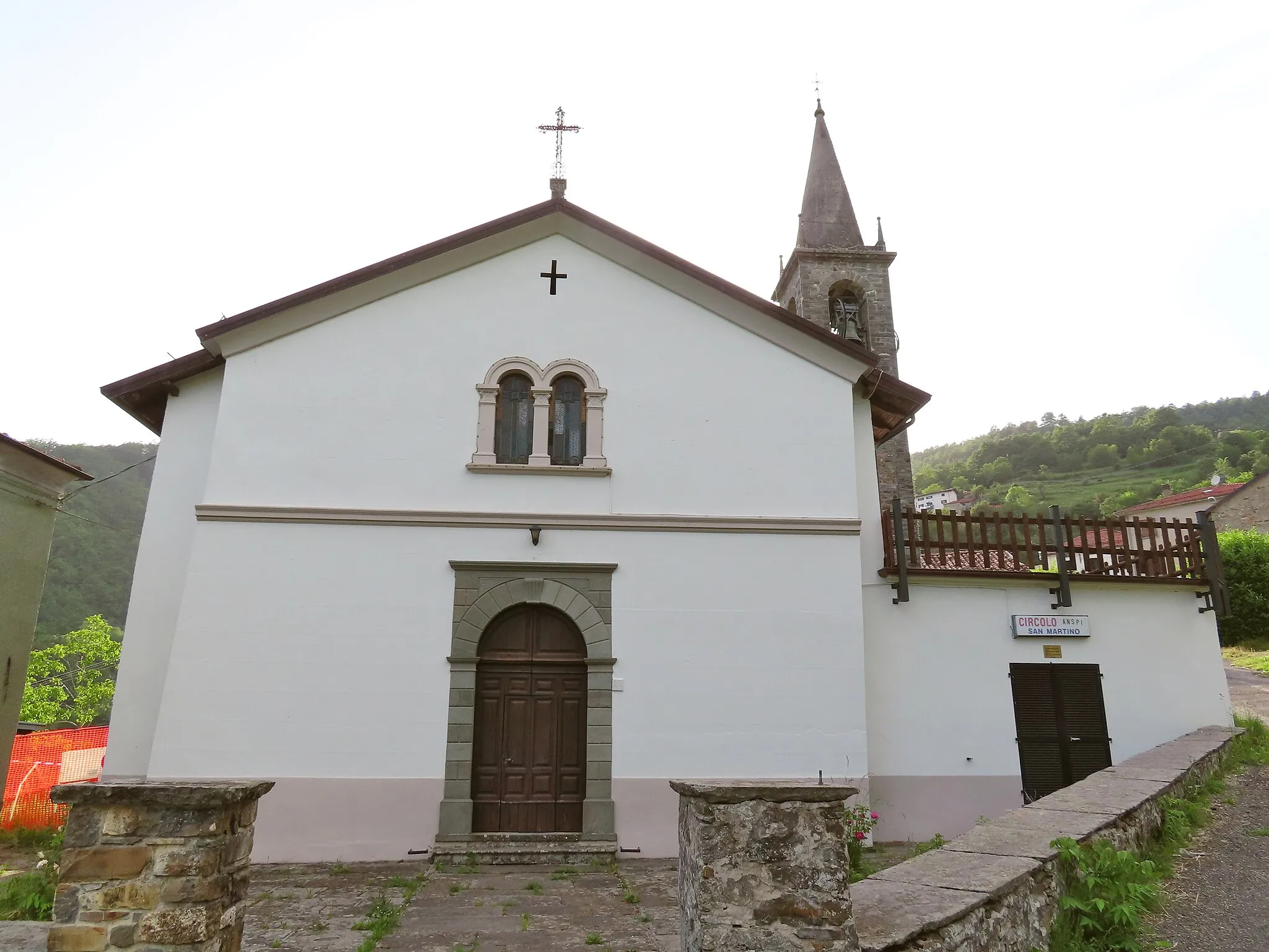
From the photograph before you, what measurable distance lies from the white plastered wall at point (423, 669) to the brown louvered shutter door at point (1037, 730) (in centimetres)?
232

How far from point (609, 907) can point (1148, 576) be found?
8293 mm

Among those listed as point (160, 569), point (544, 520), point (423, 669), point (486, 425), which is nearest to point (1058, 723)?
point (544, 520)

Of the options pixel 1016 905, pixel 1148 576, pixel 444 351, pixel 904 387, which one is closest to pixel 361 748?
pixel 444 351

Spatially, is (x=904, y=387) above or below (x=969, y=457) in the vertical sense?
below

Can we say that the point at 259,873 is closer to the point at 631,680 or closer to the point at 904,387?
the point at 631,680

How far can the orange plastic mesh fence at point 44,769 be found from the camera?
33.3 ft

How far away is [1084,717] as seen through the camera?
10188 millimetres

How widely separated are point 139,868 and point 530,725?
5887 millimetres

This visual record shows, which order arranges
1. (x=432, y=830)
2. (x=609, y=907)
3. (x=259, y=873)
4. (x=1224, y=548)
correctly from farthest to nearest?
1. (x=1224, y=548)
2. (x=432, y=830)
3. (x=259, y=873)
4. (x=609, y=907)

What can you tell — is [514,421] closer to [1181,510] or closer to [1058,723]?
[1058,723]

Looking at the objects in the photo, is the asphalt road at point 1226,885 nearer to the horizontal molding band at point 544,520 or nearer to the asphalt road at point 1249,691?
the horizontal molding band at point 544,520

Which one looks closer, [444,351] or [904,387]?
[444,351]

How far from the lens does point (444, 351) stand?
392 inches

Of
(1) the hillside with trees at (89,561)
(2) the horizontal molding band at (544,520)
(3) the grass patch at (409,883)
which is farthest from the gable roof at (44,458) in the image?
(1) the hillside with trees at (89,561)
